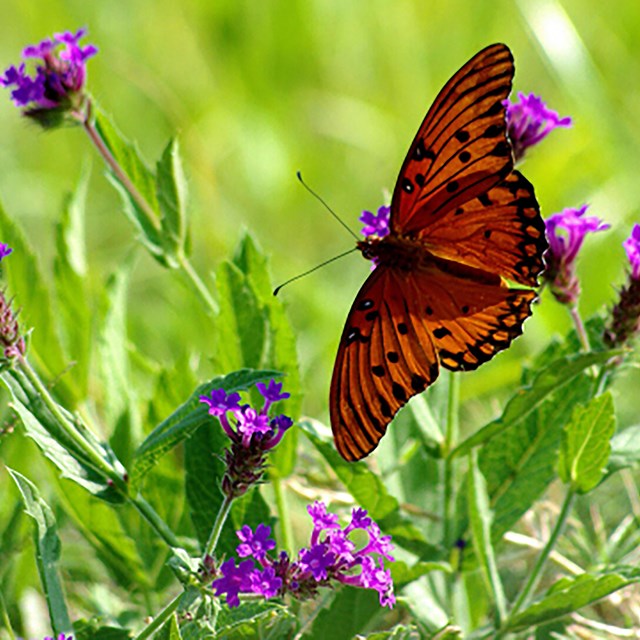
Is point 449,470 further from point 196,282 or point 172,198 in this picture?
point 172,198

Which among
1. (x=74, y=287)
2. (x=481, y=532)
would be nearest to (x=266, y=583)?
(x=481, y=532)

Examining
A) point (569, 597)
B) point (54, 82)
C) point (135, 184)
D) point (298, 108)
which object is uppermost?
point (298, 108)

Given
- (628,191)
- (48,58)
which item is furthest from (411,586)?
(628,191)

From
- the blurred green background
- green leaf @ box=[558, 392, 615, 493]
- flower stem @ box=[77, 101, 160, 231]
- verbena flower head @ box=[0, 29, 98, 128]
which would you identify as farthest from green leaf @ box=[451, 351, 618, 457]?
the blurred green background

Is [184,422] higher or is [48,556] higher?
[184,422]

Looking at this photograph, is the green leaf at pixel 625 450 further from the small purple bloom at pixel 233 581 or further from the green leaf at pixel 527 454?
the small purple bloom at pixel 233 581

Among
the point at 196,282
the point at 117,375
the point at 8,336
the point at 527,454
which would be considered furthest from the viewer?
the point at 117,375

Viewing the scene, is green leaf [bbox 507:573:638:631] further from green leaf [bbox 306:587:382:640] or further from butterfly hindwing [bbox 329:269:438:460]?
butterfly hindwing [bbox 329:269:438:460]
